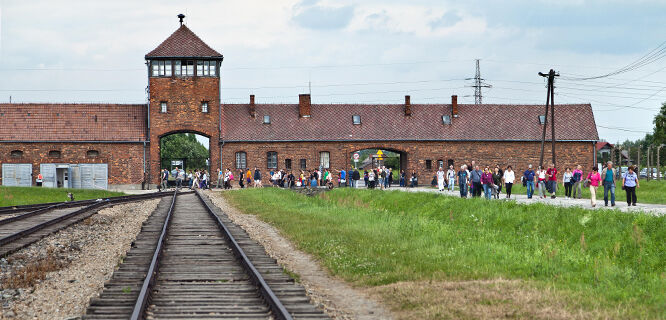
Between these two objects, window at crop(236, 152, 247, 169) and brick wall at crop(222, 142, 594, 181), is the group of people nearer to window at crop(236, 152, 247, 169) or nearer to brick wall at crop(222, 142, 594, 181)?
window at crop(236, 152, 247, 169)

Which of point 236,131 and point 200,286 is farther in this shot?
point 236,131

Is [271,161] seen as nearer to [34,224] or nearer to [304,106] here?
[304,106]

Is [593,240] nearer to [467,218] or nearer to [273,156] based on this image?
[467,218]

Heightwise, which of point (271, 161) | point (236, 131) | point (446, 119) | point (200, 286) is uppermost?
point (446, 119)

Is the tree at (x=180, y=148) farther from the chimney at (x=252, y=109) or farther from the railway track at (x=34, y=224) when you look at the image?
the railway track at (x=34, y=224)


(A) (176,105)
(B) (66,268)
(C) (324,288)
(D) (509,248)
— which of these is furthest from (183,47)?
(C) (324,288)

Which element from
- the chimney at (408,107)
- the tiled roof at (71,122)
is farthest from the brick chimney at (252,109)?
the chimney at (408,107)

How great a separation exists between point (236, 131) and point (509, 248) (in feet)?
136

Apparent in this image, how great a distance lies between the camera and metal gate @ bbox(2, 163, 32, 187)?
50.5 metres

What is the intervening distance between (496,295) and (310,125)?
154 ft

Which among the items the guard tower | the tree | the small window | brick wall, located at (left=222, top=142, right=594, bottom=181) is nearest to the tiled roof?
the guard tower

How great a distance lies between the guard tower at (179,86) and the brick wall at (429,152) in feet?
11.6

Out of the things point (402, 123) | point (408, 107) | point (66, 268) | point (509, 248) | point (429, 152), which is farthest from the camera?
point (408, 107)

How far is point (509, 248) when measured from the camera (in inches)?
548
